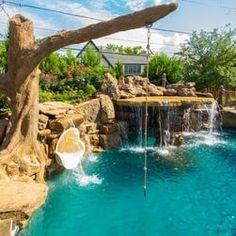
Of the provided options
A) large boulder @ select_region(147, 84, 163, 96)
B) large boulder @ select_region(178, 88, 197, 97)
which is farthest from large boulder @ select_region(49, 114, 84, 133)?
large boulder @ select_region(178, 88, 197, 97)

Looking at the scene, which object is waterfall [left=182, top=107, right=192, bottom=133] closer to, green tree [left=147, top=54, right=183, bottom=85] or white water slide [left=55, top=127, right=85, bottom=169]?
white water slide [left=55, top=127, right=85, bottom=169]

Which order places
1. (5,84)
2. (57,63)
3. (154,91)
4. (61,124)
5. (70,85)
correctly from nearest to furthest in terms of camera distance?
1. (5,84)
2. (61,124)
3. (154,91)
4. (70,85)
5. (57,63)

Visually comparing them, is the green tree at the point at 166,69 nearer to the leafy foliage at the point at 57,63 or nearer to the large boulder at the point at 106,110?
the leafy foliage at the point at 57,63

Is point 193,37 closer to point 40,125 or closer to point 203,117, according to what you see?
point 203,117

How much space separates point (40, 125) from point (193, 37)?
716 inches

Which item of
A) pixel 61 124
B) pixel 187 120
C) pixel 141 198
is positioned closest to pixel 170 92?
pixel 187 120

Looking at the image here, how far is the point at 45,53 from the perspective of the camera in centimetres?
795

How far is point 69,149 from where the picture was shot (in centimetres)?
974

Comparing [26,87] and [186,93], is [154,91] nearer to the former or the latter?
[186,93]

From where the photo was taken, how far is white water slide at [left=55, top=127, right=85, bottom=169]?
29.7ft

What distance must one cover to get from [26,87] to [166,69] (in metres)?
16.5

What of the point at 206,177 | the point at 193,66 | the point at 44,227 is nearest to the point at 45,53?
the point at 44,227

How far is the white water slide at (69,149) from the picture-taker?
29.7 ft

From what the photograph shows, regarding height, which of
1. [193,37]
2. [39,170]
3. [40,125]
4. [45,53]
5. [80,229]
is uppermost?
[193,37]
